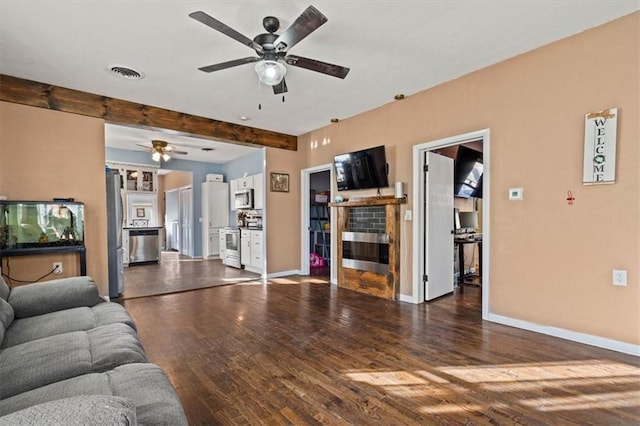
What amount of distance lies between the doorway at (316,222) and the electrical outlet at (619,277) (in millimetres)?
3885

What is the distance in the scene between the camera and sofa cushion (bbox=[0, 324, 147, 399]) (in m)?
1.30

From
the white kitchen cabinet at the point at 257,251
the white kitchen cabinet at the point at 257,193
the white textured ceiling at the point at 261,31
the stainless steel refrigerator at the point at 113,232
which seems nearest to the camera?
the white textured ceiling at the point at 261,31

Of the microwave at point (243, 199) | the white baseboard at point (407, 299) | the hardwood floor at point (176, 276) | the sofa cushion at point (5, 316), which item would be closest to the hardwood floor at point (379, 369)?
the white baseboard at point (407, 299)

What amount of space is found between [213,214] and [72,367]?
748 centimetres

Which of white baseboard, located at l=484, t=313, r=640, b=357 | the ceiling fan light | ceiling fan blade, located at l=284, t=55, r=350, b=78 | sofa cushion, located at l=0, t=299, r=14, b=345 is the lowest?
white baseboard, located at l=484, t=313, r=640, b=357

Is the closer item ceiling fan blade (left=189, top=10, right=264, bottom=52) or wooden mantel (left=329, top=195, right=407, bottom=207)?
ceiling fan blade (left=189, top=10, right=264, bottom=52)

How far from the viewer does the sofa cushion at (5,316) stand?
173cm

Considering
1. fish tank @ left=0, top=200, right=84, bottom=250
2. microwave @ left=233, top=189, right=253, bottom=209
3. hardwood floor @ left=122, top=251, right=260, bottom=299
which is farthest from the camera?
microwave @ left=233, top=189, right=253, bottom=209

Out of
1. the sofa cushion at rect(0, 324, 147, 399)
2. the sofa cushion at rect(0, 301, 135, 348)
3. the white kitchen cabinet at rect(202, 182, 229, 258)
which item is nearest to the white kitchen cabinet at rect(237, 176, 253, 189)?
the white kitchen cabinet at rect(202, 182, 229, 258)

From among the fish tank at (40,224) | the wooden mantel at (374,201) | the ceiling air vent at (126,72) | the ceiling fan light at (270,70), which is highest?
the ceiling air vent at (126,72)

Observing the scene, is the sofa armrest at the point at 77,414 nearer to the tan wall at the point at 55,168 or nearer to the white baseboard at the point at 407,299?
the white baseboard at the point at 407,299

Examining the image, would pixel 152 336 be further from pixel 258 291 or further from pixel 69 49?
pixel 69 49

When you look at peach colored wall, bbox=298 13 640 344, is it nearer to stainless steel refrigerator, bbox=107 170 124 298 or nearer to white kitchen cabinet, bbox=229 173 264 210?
white kitchen cabinet, bbox=229 173 264 210

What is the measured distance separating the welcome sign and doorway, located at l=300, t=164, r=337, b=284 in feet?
11.7
